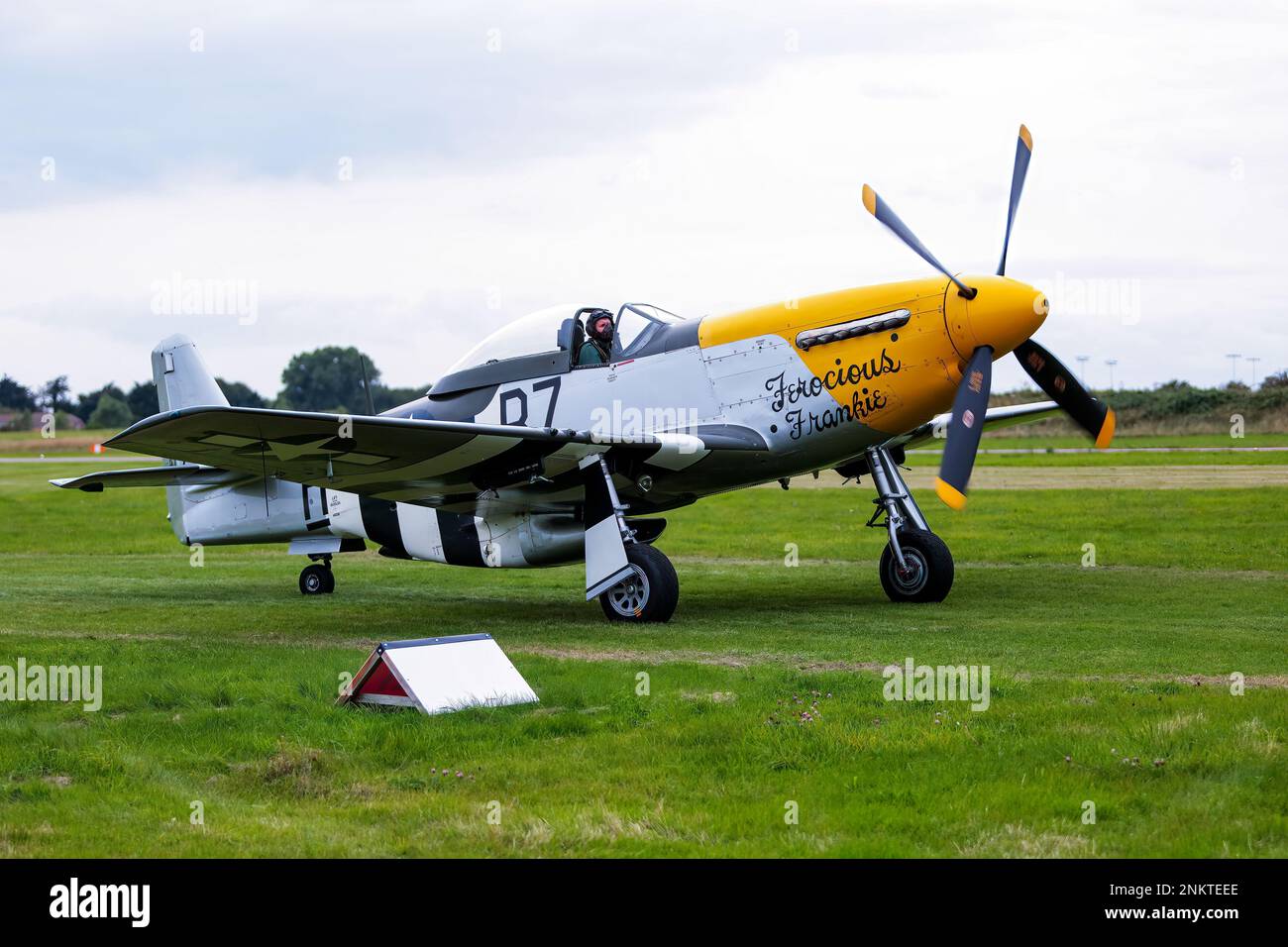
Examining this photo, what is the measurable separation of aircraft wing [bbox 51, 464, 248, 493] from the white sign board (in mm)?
7819

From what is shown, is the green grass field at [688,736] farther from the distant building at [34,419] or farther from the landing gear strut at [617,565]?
the distant building at [34,419]

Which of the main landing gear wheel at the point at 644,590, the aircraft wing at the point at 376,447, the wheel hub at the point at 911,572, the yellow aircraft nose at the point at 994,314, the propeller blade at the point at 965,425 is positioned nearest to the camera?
the aircraft wing at the point at 376,447

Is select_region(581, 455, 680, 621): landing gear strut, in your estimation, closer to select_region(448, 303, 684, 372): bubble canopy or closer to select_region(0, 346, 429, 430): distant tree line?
select_region(448, 303, 684, 372): bubble canopy

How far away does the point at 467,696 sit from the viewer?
28.0 feet

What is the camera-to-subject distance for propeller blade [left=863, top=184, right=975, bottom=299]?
1286 cm

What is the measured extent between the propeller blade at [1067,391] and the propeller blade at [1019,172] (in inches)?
47.9

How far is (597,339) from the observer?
14539 mm

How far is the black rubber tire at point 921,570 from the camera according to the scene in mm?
14516

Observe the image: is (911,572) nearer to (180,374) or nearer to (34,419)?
(180,374)

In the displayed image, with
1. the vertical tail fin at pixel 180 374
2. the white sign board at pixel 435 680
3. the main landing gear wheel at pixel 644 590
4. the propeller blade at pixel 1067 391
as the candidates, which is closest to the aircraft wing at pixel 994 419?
the propeller blade at pixel 1067 391

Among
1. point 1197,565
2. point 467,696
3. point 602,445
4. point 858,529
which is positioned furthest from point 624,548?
point 858,529

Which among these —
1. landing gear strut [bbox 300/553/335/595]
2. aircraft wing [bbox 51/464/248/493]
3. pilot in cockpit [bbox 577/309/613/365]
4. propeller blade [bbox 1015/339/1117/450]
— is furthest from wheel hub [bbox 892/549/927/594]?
aircraft wing [bbox 51/464/248/493]
